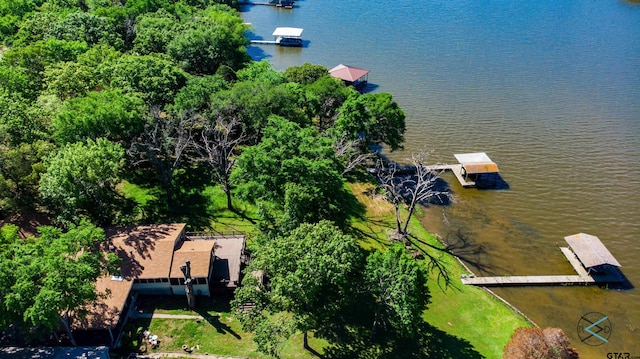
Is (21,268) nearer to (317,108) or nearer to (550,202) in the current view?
(317,108)

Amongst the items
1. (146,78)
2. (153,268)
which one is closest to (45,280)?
(153,268)

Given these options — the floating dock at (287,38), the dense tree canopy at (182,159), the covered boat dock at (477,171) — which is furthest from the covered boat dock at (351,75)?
the covered boat dock at (477,171)

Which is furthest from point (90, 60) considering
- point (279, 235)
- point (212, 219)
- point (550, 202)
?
point (550, 202)

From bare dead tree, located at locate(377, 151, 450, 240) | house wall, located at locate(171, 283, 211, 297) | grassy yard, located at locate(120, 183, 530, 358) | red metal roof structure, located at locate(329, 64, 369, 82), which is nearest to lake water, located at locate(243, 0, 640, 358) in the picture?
bare dead tree, located at locate(377, 151, 450, 240)

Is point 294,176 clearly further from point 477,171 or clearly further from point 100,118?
point 477,171

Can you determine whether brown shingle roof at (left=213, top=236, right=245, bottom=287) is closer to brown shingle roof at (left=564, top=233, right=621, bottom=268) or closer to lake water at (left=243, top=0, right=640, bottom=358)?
lake water at (left=243, top=0, right=640, bottom=358)

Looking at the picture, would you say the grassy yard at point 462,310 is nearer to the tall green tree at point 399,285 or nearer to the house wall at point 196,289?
the tall green tree at point 399,285
